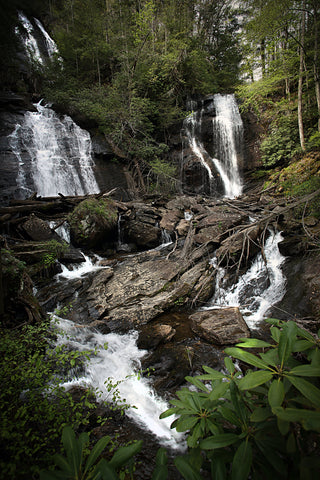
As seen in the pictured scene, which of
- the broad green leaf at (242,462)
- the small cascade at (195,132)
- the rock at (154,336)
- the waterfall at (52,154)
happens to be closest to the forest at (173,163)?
the broad green leaf at (242,462)

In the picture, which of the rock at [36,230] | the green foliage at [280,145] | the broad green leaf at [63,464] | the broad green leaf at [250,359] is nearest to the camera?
the broad green leaf at [63,464]

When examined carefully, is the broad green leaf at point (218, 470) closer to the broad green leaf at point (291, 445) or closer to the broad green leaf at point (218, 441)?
the broad green leaf at point (218, 441)

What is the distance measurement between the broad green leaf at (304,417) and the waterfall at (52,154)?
1320 centimetres

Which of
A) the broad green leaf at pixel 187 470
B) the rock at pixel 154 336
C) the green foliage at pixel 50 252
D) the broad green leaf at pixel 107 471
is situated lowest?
the rock at pixel 154 336

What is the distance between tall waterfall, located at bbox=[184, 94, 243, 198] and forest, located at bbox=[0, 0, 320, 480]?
0.84 meters

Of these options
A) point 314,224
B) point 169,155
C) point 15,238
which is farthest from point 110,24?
point 314,224

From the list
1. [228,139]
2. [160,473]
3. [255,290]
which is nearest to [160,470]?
[160,473]

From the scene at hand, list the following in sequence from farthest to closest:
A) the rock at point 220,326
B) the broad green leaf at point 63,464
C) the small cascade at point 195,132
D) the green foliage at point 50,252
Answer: the small cascade at point 195,132
the green foliage at point 50,252
the rock at point 220,326
the broad green leaf at point 63,464

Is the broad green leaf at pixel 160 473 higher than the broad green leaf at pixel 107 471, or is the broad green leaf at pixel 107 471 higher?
the broad green leaf at pixel 107 471

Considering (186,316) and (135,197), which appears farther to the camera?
(135,197)

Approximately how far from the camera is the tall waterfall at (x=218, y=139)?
598 inches

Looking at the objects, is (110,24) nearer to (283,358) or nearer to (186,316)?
(186,316)

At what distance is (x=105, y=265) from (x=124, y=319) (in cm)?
344

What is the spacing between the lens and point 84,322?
15.8 feet
